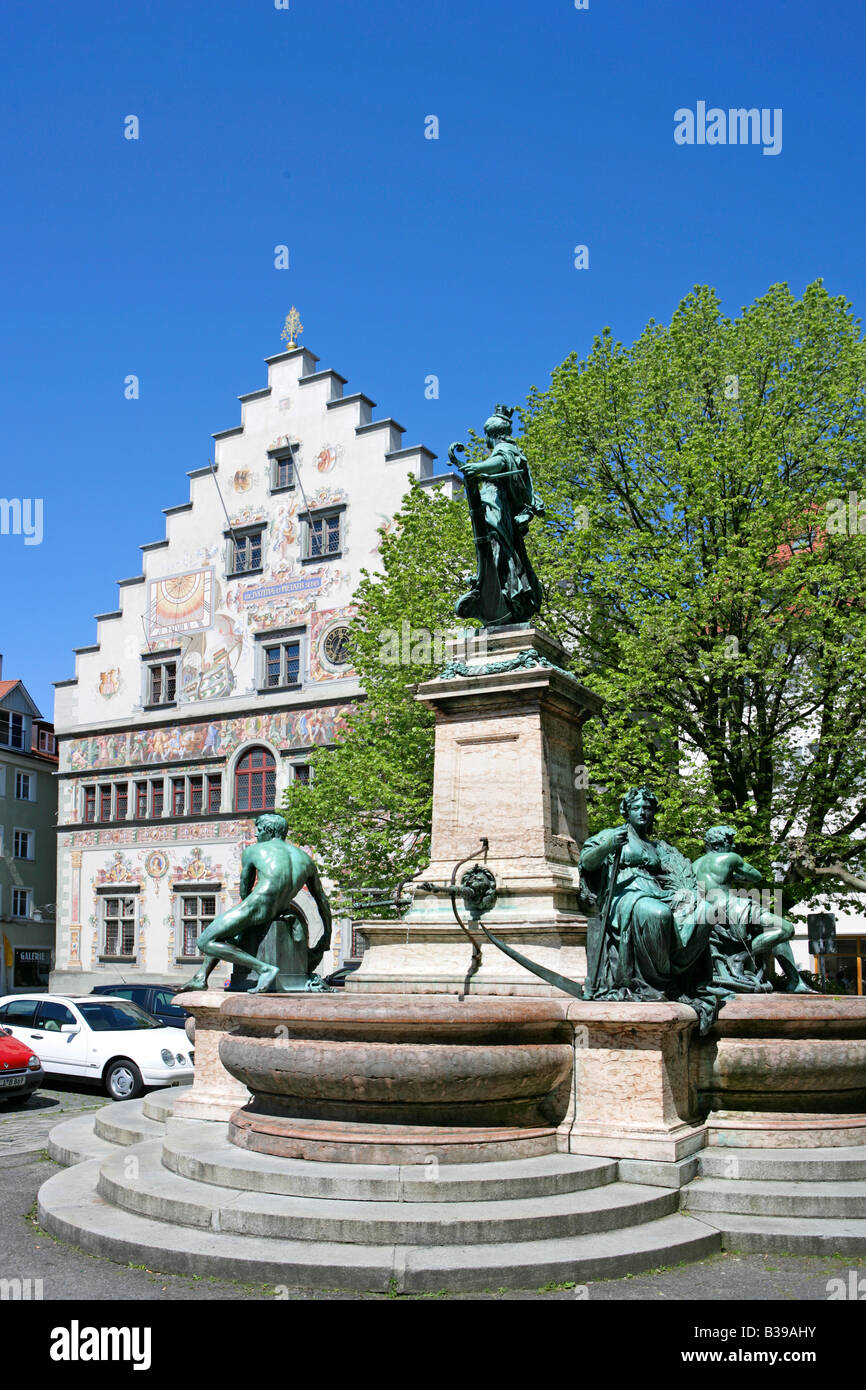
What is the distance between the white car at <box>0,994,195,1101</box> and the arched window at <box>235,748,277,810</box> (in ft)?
63.3

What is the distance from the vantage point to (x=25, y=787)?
154 ft

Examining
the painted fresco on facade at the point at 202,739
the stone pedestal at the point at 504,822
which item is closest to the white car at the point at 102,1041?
the stone pedestal at the point at 504,822

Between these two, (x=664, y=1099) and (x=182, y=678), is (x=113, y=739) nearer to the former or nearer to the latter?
(x=182, y=678)

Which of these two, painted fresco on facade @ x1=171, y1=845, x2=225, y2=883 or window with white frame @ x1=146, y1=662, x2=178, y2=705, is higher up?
window with white frame @ x1=146, y1=662, x2=178, y2=705

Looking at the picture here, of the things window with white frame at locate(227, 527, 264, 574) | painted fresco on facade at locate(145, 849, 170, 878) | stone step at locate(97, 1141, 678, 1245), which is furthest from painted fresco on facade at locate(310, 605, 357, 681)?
stone step at locate(97, 1141, 678, 1245)

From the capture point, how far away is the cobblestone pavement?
10945 millimetres

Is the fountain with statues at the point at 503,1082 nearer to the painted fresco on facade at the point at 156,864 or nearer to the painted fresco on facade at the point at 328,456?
the painted fresco on facade at the point at 328,456

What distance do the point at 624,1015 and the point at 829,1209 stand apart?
1541mm

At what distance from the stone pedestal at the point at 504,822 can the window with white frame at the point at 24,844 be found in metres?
39.5

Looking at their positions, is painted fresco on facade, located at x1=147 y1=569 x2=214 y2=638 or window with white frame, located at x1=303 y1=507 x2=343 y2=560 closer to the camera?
window with white frame, located at x1=303 y1=507 x2=343 y2=560

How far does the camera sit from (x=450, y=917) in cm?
942

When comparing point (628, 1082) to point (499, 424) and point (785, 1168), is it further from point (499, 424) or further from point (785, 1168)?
point (499, 424)

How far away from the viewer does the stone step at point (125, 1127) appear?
9.05 m

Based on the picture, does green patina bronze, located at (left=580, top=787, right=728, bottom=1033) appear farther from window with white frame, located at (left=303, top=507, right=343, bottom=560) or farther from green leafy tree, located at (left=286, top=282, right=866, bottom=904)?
window with white frame, located at (left=303, top=507, right=343, bottom=560)
